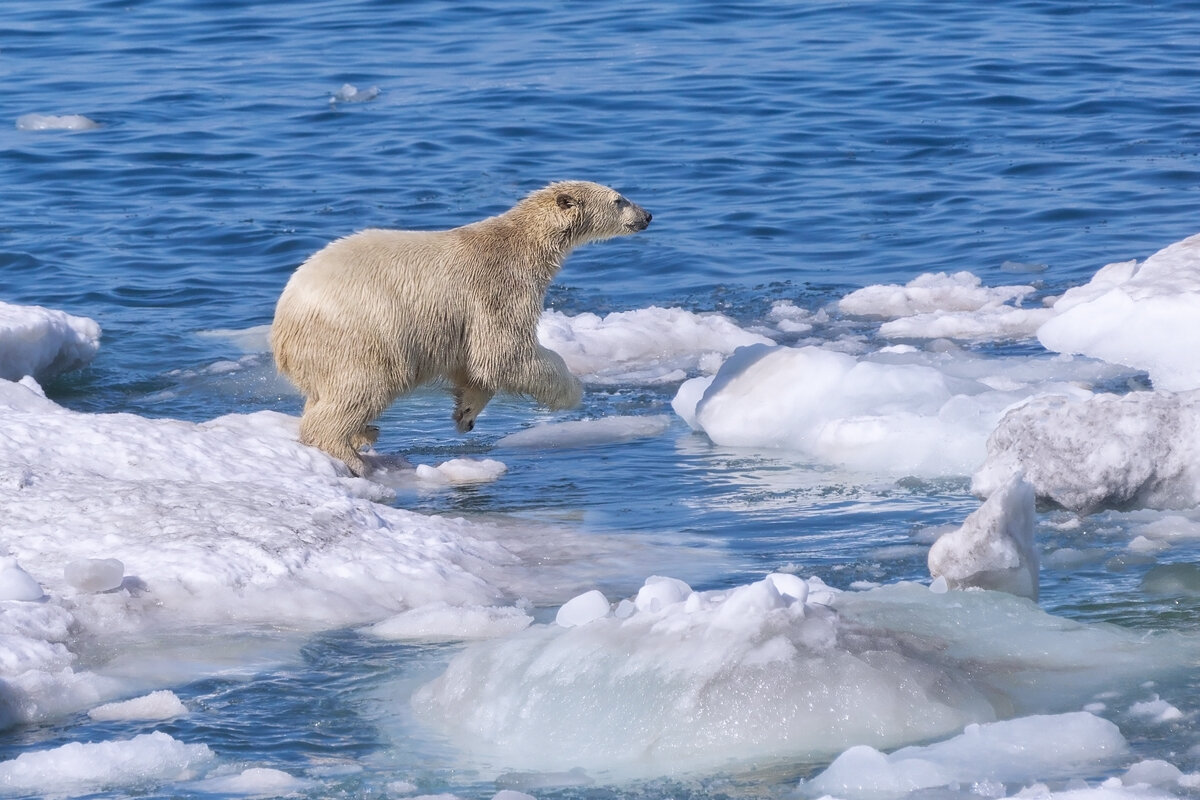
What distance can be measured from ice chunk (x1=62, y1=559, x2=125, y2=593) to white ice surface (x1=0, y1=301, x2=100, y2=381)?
13.2ft

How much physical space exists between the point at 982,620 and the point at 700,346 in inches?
215

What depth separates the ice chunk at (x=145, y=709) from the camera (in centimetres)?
485

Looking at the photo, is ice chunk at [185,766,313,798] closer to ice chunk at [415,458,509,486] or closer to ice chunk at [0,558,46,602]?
ice chunk at [0,558,46,602]

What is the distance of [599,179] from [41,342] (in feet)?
20.1

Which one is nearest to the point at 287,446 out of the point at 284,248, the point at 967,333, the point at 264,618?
the point at 264,618

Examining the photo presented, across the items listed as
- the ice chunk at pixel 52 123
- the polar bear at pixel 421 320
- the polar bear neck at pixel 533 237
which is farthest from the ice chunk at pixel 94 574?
the ice chunk at pixel 52 123

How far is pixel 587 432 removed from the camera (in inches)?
341

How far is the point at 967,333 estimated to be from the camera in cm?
1051

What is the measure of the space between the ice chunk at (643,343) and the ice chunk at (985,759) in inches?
220

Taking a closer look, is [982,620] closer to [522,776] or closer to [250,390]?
[522,776]

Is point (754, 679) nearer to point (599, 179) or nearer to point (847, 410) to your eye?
point (847, 410)

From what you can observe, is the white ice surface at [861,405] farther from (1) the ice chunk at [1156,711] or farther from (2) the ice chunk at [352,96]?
(2) the ice chunk at [352,96]

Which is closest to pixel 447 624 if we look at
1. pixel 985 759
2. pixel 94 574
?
pixel 94 574

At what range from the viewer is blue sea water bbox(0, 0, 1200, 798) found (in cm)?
678
